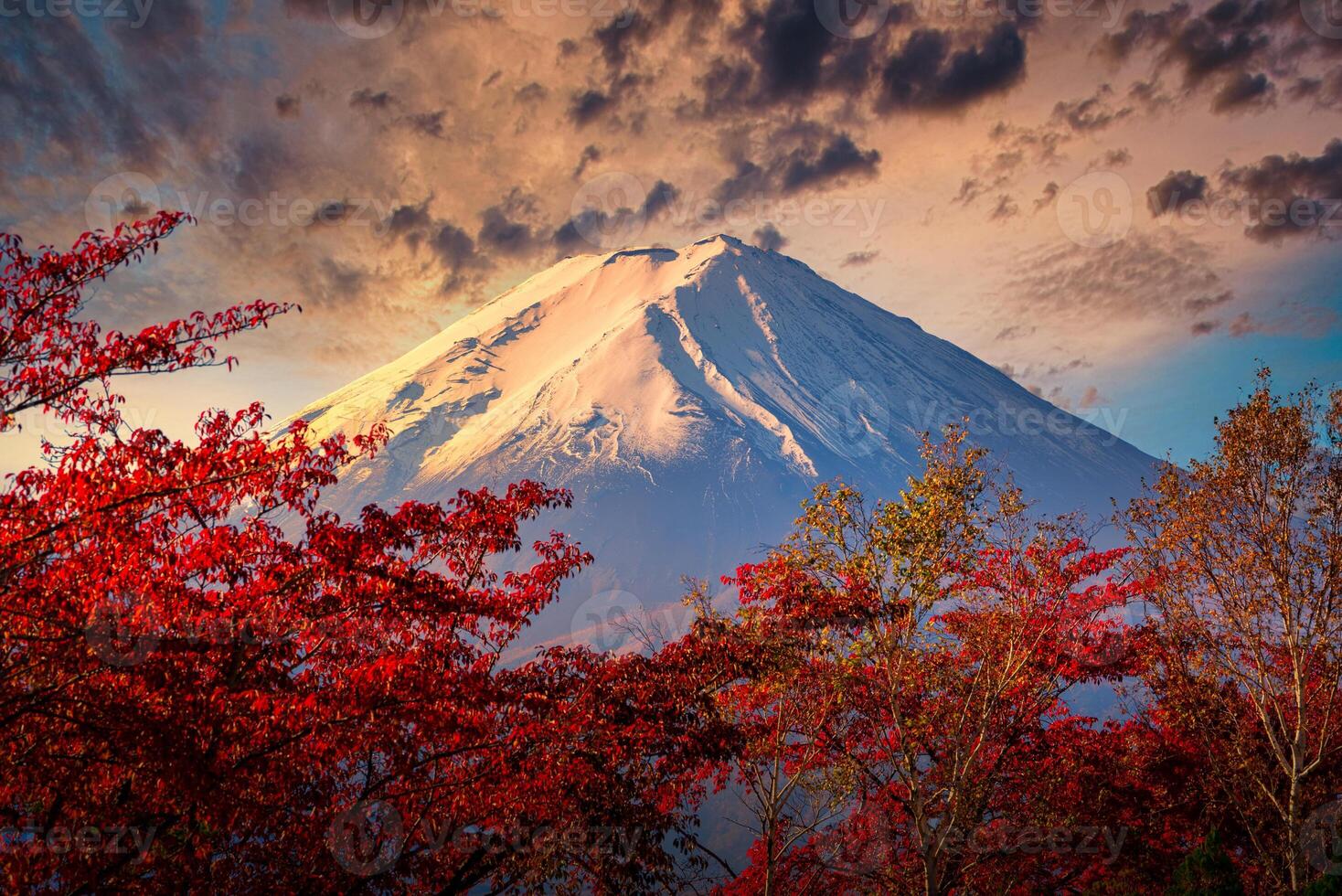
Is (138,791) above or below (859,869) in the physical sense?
below

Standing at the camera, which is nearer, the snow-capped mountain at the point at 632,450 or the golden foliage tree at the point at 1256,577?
the golden foliage tree at the point at 1256,577

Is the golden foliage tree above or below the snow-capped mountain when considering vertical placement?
below

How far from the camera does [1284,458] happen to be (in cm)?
1116

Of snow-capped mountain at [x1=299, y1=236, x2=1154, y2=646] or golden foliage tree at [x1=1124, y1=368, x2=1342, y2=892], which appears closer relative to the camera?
golden foliage tree at [x1=1124, y1=368, x2=1342, y2=892]

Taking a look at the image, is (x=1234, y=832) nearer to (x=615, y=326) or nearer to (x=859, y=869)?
(x=859, y=869)

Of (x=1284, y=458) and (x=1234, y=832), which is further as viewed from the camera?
(x=1234, y=832)

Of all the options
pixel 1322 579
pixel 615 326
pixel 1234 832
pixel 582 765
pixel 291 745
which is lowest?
pixel 291 745

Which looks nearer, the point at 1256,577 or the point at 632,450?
the point at 1256,577

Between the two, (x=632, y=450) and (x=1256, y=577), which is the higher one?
(x=632, y=450)

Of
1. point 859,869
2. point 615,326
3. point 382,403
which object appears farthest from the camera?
point 615,326

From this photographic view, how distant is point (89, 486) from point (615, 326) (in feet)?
647

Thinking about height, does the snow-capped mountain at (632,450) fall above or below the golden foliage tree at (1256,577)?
above

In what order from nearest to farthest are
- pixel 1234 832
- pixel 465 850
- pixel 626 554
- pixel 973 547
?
pixel 465 850 < pixel 973 547 < pixel 1234 832 < pixel 626 554

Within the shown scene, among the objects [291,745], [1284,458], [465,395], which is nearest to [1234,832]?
[1284,458]
